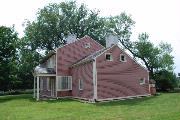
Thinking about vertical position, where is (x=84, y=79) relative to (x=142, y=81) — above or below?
above

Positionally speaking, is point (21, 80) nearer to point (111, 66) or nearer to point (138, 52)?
point (138, 52)

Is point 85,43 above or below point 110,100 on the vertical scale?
above

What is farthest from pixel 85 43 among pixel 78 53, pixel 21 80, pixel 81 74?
pixel 21 80

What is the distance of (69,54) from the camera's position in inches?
1427

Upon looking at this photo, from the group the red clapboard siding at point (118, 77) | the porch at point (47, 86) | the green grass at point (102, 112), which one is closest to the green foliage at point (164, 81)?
the red clapboard siding at point (118, 77)

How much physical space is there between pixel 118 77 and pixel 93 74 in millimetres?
3080

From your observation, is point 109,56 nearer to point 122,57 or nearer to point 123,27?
point 122,57

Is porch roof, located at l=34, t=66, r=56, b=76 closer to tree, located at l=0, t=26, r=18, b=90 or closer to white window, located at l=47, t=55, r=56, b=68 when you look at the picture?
white window, located at l=47, t=55, r=56, b=68

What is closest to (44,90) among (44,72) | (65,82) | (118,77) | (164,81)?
(65,82)

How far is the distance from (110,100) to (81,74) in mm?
4721

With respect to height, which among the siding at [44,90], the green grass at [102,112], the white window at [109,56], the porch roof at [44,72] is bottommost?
the green grass at [102,112]

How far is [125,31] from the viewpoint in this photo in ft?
164

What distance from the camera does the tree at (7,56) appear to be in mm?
40312

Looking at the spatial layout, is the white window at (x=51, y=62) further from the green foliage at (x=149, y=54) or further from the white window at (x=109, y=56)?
the green foliage at (x=149, y=54)
